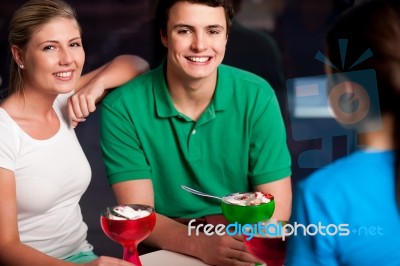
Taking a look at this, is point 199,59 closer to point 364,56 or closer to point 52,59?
point 52,59

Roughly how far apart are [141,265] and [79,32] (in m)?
0.44

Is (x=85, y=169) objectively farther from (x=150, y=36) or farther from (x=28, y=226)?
(x=150, y=36)

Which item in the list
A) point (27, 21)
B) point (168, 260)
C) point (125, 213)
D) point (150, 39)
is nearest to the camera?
point (125, 213)

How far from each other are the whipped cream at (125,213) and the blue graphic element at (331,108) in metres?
0.27

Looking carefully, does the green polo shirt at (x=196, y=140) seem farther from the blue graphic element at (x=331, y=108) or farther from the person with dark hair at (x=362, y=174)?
the person with dark hair at (x=362, y=174)

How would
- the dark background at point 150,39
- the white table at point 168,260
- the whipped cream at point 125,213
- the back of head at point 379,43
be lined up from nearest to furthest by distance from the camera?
the back of head at point 379,43 < the whipped cream at point 125,213 < the white table at point 168,260 < the dark background at point 150,39

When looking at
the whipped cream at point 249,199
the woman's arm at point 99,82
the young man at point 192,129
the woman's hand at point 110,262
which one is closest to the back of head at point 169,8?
the young man at point 192,129

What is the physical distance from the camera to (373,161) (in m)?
0.67

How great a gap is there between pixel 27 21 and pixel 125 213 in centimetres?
41

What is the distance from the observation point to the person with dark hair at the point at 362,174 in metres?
0.65

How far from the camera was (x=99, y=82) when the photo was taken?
1.17m

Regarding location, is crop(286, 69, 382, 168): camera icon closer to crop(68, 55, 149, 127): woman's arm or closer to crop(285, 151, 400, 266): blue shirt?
crop(285, 151, 400, 266): blue shirt

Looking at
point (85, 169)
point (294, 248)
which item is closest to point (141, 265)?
point (294, 248)

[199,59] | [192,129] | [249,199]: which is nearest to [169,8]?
[199,59]
